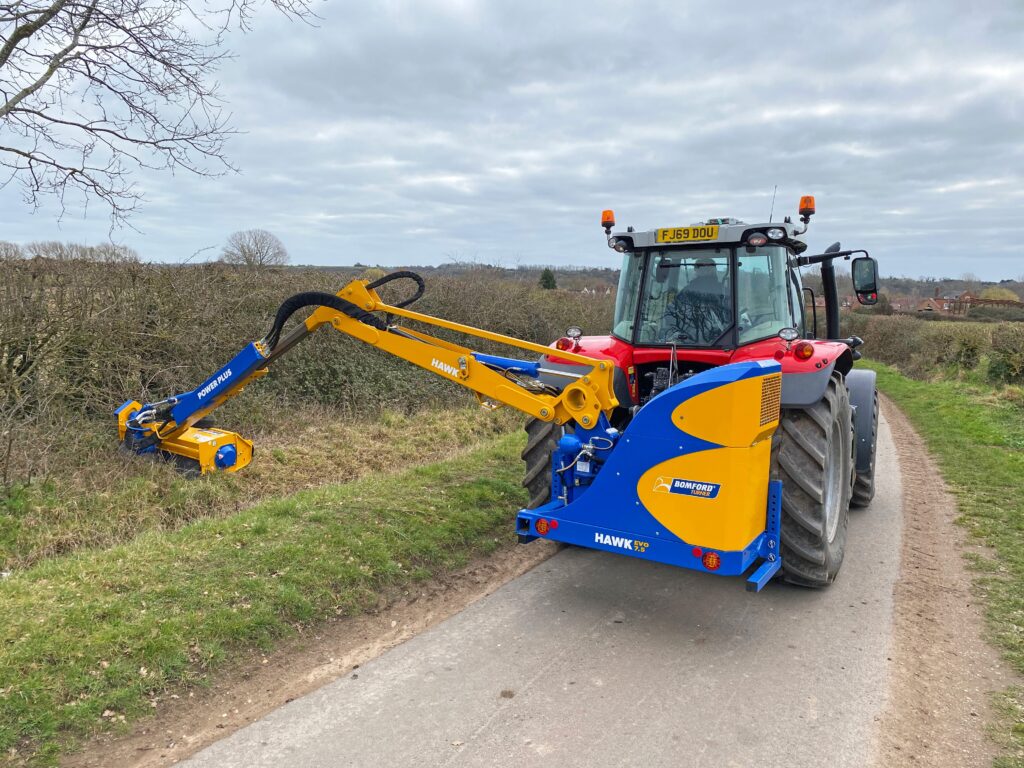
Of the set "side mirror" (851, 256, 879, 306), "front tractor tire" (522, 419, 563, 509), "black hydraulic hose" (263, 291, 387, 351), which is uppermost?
"side mirror" (851, 256, 879, 306)

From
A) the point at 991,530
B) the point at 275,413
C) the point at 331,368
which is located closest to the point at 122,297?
the point at 275,413

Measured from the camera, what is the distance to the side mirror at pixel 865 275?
17.9ft

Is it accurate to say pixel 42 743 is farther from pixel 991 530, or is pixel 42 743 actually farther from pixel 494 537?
pixel 991 530

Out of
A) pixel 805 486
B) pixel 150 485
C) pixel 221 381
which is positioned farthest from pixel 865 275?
pixel 150 485

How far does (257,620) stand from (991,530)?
5992 millimetres

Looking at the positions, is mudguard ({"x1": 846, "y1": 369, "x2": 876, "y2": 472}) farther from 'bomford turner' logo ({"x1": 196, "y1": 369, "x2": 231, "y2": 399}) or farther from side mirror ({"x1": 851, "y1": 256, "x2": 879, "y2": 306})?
'bomford turner' logo ({"x1": 196, "y1": 369, "x2": 231, "y2": 399})

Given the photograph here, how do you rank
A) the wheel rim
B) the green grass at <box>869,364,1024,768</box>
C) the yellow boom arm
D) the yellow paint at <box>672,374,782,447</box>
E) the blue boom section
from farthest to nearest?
the blue boom section, the wheel rim, the yellow boom arm, the green grass at <box>869,364,1024,768</box>, the yellow paint at <box>672,374,782,447</box>

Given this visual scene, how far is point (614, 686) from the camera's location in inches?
136

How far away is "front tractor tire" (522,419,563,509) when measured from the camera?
4.84 m

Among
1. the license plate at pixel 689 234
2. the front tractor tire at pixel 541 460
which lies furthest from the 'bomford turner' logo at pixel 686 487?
the license plate at pixel 689 234

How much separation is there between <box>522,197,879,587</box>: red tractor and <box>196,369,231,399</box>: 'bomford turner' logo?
274 centimetres

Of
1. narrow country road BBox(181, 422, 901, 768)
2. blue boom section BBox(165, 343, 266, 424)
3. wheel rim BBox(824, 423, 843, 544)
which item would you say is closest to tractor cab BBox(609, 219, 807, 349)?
wheel rim BBox(824, 423, 843, 544)

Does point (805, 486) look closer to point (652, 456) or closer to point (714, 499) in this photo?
point (714, 499)

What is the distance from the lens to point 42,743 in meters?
2.83
